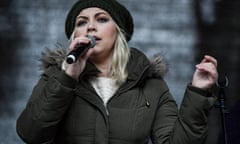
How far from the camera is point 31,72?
348 cm

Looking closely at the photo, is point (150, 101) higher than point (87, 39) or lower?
lower

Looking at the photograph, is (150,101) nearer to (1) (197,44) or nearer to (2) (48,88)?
(2) (48,88)

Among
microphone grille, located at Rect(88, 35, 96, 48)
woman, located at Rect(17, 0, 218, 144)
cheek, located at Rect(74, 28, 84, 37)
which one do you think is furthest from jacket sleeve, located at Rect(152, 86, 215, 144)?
cheek, located at Rect(74, 28, 84, 37)

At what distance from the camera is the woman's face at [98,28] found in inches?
78.7

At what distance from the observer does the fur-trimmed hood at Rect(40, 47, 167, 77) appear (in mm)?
1960

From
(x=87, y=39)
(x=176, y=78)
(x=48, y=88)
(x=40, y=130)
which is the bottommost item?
(x=176, y=78)

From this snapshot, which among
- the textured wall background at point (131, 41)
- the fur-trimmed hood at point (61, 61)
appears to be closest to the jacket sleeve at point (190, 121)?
the fur-trimmed hood at point (61, 61)

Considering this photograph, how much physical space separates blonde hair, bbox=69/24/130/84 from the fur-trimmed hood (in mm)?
63

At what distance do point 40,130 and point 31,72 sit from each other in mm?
1703

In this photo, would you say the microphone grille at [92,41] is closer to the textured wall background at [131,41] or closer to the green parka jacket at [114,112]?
the green parka jacket at [114,112]

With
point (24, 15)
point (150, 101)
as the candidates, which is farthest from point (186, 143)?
point (24, 15)

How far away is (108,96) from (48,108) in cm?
27

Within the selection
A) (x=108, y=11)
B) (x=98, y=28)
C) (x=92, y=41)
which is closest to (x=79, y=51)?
(x=92, y=41)

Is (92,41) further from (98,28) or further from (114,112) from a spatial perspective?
(114,112)
